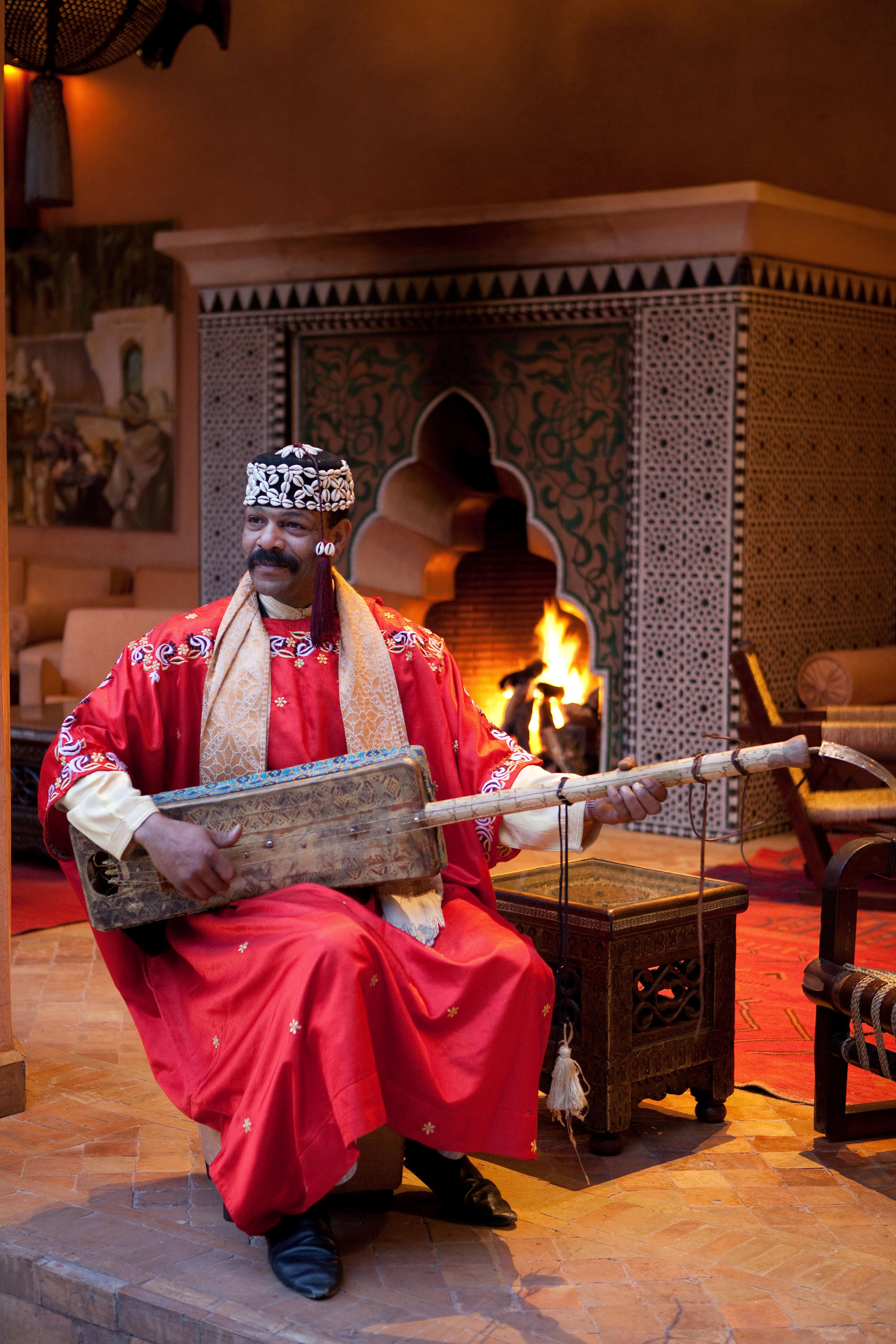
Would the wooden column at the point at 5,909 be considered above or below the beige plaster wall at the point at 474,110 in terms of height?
below

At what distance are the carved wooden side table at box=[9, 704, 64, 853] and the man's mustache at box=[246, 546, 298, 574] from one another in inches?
132

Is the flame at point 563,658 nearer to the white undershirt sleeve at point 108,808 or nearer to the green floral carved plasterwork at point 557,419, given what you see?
the green floral carved plasterwork at point 557,419

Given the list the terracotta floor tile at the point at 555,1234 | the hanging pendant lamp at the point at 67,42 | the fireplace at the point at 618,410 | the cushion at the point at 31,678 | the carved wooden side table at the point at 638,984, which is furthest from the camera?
the cushion at the point at 31,678

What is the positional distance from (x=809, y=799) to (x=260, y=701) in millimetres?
3247

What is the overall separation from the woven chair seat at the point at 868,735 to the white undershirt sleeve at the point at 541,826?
2847 mm

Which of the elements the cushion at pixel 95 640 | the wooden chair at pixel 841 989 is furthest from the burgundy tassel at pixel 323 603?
the cushion at pixel 95 640

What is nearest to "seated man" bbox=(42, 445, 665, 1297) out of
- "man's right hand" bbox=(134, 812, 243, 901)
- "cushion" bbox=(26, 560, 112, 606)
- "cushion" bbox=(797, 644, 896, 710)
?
"man's right hand" bbox=(134, 812, 243, 901)

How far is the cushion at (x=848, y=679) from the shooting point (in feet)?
23.5

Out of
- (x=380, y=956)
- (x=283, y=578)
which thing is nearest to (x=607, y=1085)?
(x=380, y=956)

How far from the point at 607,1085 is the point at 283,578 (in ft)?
4.27

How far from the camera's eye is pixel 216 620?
3344 mm

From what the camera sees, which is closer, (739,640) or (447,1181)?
(447,1181)

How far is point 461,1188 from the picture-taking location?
10.3 ft

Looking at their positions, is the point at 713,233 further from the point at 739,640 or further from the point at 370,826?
the point at 370,826
